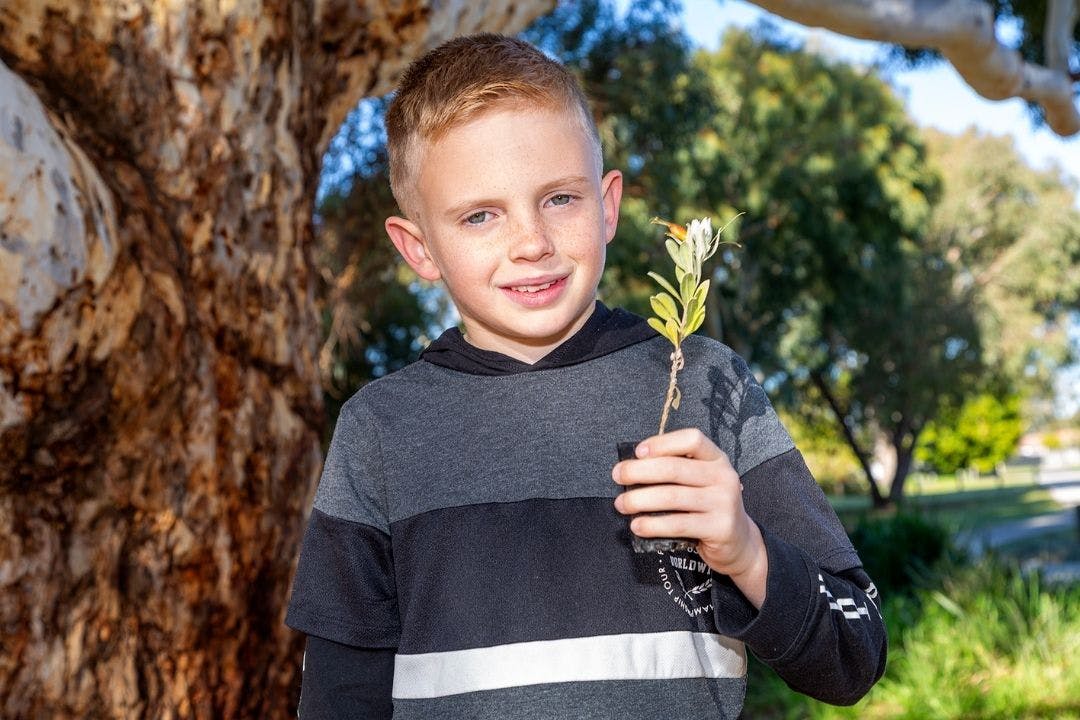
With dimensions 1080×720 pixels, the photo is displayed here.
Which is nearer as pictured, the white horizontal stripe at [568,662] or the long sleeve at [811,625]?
the long sleeve at [811,625]

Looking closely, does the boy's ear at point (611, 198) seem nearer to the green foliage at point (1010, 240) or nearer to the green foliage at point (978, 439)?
the green foliage at point (1010, 240)

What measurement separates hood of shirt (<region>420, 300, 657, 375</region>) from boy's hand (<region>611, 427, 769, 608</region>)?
0.45m

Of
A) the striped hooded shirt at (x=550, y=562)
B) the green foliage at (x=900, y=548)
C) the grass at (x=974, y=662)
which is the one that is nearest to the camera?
the striped hooded shirt at (x=550, y=562)

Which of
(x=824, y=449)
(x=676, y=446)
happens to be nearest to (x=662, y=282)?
(x=676, y=446)

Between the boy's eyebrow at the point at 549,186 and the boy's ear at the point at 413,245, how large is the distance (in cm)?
20

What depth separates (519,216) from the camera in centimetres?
161

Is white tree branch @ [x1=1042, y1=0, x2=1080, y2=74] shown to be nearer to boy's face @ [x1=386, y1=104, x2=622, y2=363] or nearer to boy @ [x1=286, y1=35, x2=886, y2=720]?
boy @ [x1=286, y1=35, x2=886, y2=720]

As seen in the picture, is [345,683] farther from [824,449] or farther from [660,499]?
[824,449]

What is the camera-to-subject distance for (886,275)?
21.5 metres

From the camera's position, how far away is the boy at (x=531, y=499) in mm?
1557

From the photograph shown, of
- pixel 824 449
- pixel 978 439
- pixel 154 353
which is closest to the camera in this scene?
pixel 154 353

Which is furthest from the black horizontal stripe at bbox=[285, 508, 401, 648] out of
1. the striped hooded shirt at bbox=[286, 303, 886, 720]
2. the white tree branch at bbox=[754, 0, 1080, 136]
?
the white tree branch at bbox=[754, 0, 1080, 136]

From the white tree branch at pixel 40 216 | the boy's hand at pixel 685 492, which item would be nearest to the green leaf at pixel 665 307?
the boy's hand at pixel 685 492

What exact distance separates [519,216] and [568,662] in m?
0.67
